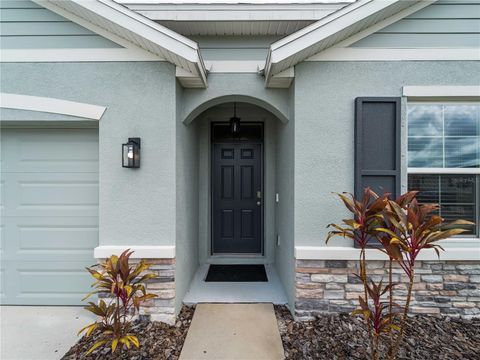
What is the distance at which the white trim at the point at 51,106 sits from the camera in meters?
2.71

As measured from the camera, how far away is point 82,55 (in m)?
2.71

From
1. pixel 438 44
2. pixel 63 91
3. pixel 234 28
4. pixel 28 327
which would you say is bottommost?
pixel 28 327

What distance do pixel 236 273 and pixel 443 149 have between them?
3.13 m

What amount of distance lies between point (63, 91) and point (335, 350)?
388cm

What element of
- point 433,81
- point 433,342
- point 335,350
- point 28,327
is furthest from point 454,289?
point 28,327

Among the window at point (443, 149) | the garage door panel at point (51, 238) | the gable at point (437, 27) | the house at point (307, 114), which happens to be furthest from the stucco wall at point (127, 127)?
the window at point (443, 149)

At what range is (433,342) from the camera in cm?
234

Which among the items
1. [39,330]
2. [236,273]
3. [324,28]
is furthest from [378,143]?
[39,330]

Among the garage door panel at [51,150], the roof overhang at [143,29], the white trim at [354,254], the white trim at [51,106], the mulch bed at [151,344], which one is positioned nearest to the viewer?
the mulch bed at [151,344]

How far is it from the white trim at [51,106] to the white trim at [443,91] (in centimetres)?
341

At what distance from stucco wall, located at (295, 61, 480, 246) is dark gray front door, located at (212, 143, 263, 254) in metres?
1.63

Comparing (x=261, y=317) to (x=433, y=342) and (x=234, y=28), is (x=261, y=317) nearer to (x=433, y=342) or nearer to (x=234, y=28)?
(x=433, y=342)

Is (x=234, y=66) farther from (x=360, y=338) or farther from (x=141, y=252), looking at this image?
(x=360, y=338)

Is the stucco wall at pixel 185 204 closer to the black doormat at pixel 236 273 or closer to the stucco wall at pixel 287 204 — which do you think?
the black doormat at pixel 236 273
